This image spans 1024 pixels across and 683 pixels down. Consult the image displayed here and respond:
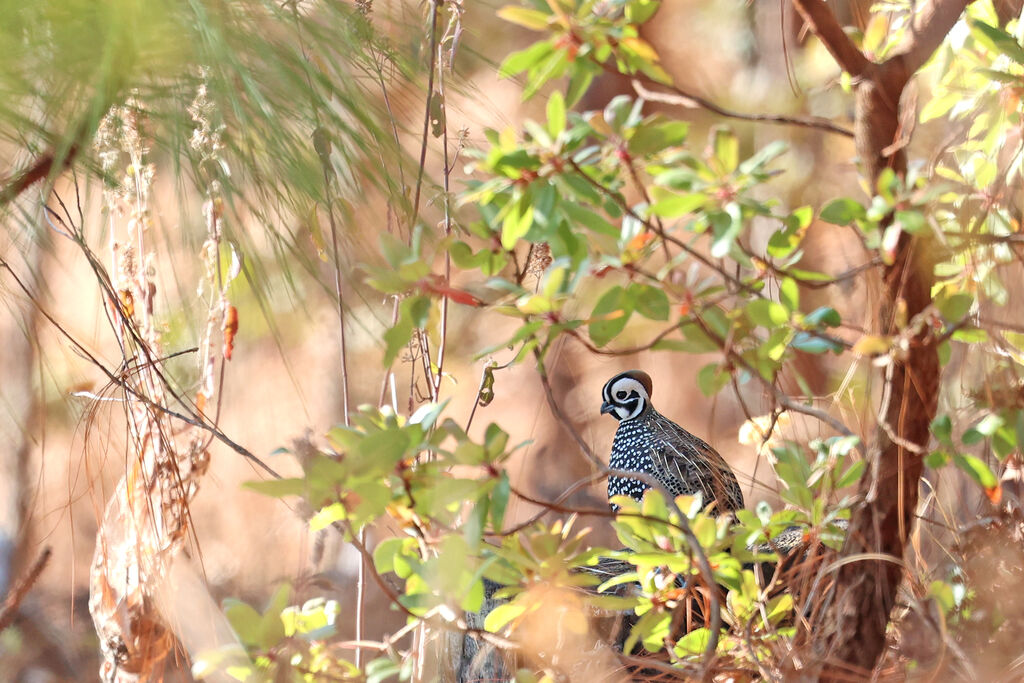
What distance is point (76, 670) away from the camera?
8.42 feet

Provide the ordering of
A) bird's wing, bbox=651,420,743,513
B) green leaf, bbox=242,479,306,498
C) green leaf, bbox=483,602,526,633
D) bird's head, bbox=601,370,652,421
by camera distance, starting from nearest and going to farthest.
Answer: green leaf, bbox=242,479,306,498 < green leaf, bbox=483,602,526,633 < bird's wing, bbox=651,420,743,513 < bird's head, bbox=601,370,652,421

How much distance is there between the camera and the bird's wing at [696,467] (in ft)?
3.50

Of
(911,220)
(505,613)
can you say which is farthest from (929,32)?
(505,613)


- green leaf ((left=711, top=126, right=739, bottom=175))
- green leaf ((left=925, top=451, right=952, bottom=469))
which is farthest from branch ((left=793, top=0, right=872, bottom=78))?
green leaf ((left=925, top=451, right=952, bottom=469))

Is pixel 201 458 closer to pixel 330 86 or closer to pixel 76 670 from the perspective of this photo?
pixel 330 86

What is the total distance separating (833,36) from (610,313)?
0.20 metres

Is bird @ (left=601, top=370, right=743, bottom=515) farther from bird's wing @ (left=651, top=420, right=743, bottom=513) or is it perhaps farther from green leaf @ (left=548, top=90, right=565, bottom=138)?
green leaf @ (left=548, top=90, right=565, bottom=138)

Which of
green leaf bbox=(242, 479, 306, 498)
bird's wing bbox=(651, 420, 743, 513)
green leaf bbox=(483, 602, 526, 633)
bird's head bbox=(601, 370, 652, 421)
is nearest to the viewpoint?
green leaf bbox=(242, 479, 306, 498)

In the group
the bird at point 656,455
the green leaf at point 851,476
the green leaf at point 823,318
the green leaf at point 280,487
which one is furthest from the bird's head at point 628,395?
the green leaf at point 280,487

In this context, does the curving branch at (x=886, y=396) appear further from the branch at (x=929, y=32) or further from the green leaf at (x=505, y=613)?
the green leaf at (x=505, y=613)

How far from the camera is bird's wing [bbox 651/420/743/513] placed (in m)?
1.07

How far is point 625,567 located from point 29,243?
58cm

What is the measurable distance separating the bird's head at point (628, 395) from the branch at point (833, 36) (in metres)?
0.79


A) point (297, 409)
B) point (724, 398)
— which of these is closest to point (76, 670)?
point (297, 409)
